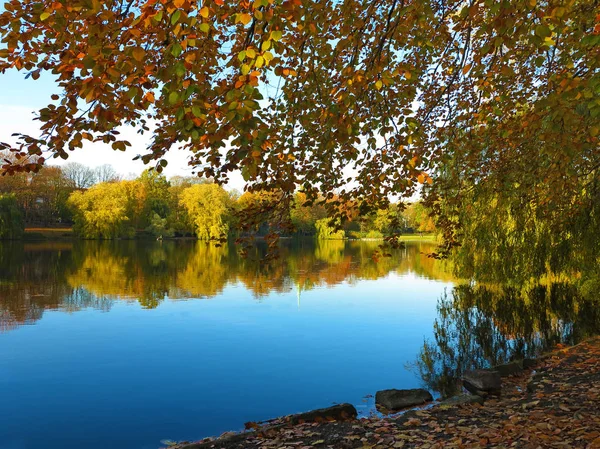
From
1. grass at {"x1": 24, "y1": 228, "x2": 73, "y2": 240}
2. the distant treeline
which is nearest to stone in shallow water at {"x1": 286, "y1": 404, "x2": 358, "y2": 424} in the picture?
the distant treeline

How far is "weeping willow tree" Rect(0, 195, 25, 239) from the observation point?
145 ft

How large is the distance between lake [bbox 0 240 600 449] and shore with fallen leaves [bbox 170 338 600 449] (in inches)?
58.7

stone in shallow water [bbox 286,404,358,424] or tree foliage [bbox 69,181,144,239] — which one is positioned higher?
tree foliage [bbox 69,181,144,239]

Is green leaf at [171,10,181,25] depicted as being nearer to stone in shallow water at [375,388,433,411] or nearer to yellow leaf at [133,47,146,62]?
yellow leaf at [133,47,146,62]

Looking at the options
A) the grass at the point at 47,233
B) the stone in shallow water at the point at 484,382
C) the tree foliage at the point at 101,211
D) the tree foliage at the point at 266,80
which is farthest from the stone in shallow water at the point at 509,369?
the grass at the point at 47,233

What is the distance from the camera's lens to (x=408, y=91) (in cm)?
470

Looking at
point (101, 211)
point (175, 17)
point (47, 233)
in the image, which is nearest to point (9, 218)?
point (101, 211)

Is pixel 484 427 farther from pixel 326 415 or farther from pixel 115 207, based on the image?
pixel 115 207

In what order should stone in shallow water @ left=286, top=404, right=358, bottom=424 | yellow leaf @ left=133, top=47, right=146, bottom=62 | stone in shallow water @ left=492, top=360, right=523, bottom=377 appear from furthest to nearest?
stone in shallow water @ left=492, top=360, right=523, bottom=377 < stone in shallow water @ left=286, top=404, right=358, bottom=424 < yellow leaf @ left=133, top=47, right=146, bottom=62

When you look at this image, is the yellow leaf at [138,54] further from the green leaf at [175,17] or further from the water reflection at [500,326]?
the water reflection at [500,326]

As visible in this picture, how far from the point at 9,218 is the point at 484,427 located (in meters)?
48.7

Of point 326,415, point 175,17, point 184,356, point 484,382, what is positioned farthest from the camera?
point 184,356

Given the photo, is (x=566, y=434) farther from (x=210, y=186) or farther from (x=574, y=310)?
(x=210, y=186)

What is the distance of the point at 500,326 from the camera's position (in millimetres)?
12000
